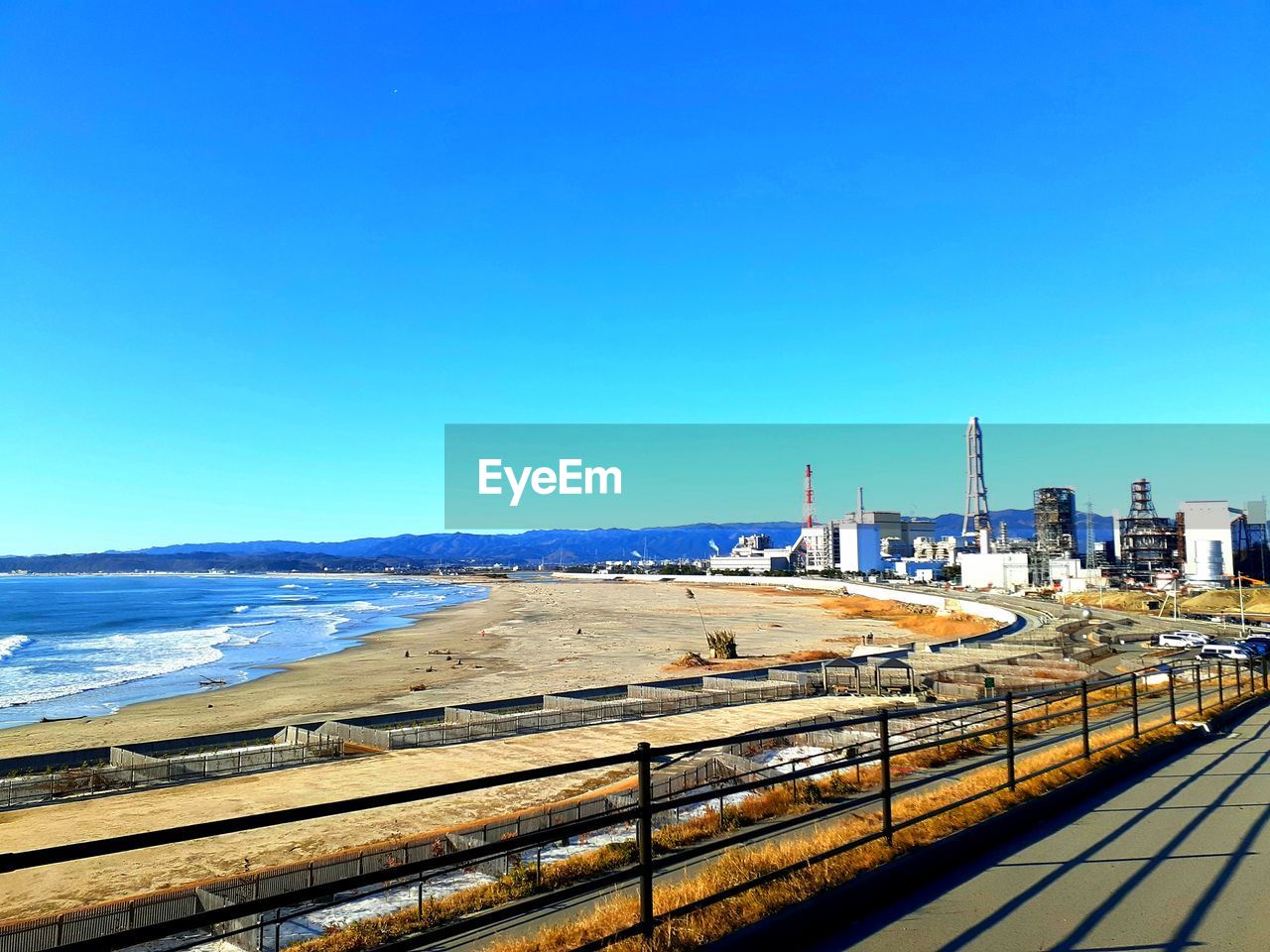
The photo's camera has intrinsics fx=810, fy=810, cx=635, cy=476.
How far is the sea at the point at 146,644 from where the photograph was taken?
43.1m

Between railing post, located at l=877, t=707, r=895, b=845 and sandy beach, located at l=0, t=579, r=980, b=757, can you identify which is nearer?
railing post, located at l=877, t=707, r=895, b=845

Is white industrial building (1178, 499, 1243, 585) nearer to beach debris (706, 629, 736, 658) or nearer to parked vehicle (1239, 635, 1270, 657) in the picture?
parked vehicle (1239, 635, 1270, 657)

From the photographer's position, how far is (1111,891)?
5.89 m

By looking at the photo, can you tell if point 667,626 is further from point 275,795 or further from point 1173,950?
point 1173,950

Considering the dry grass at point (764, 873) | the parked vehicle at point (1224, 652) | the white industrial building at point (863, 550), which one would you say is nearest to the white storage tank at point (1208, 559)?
the parked vehicle at point (1224, 652)

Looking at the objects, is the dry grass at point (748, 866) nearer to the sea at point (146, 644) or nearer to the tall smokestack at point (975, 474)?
the sea at point (146, 644)

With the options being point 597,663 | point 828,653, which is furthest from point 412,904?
point 828,653

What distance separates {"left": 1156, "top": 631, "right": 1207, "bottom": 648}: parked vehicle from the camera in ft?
141

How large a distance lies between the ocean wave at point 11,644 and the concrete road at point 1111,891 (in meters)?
73.0

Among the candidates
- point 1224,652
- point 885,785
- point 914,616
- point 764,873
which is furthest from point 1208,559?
point 764,873

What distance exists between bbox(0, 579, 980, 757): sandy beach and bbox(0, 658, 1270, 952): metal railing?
73.4 ft

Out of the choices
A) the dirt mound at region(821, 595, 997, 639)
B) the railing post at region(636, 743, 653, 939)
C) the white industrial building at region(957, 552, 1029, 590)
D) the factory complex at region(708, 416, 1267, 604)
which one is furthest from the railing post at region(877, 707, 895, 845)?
the white industrial building at region(957, 552, 1029, 590)

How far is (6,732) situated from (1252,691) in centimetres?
4223

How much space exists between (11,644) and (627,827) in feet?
250
